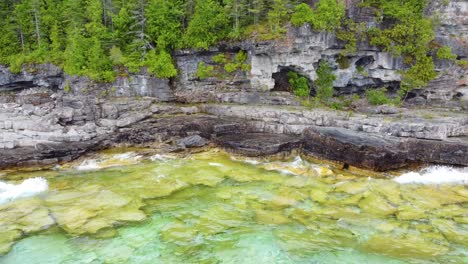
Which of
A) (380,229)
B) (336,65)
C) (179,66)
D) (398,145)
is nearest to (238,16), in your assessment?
(179,66)

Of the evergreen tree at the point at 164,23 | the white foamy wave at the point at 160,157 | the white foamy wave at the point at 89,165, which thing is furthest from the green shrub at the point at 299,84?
the white foamy wave at the point at 89,165

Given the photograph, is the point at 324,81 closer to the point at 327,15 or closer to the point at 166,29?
the point at 327,15

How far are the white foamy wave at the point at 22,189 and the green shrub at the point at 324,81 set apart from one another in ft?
86.8

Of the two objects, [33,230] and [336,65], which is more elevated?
[336,65]

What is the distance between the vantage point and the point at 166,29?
136 ft

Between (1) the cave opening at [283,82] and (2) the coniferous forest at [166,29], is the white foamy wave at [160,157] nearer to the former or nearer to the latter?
(2) the coniferous forest at [166,29]

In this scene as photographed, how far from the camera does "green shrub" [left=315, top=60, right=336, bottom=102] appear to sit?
1510 inches

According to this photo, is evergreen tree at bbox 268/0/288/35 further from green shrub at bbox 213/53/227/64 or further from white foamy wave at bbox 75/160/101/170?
white foamy wave at bbox 75/160/101/170

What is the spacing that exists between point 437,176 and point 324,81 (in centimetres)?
1576

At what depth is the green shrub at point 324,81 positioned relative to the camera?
126 ft

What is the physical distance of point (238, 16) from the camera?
1610 inches

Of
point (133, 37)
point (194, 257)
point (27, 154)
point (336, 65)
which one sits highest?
point (133, 37)

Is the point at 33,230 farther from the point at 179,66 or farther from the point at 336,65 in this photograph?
the point at 336,65

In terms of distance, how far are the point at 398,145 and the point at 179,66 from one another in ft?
82.1
